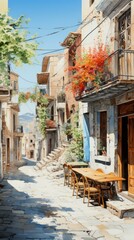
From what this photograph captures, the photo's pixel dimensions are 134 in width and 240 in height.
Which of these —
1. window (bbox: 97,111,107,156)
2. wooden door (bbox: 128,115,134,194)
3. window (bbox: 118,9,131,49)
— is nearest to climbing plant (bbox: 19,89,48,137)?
window (bbox: 97,111,107,156)

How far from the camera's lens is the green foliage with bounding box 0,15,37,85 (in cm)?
621

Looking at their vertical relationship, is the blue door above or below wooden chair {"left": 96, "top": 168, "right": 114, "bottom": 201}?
above

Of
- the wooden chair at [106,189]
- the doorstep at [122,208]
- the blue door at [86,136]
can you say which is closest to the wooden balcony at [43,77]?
the blue door at [86,136]

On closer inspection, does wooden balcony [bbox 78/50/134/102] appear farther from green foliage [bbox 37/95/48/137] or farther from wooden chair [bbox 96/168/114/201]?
green foliage [bbox 37/95/48/137]

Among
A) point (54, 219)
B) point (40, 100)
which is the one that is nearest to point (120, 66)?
point (54, 219)

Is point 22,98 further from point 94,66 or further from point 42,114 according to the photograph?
point 94,66

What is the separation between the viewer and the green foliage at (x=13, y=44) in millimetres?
6211

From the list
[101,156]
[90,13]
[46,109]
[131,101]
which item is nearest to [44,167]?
[46,109]

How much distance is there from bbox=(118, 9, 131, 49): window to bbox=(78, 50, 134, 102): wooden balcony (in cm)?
80

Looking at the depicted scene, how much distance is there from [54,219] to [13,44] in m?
5.56

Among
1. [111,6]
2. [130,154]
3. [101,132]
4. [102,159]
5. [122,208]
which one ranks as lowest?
[122,208]

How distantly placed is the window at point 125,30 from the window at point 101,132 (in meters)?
3.35

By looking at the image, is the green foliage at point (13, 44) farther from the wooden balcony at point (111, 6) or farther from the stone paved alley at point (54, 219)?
the wooden balcony at point (111, 6)

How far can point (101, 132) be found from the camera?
15.0m
